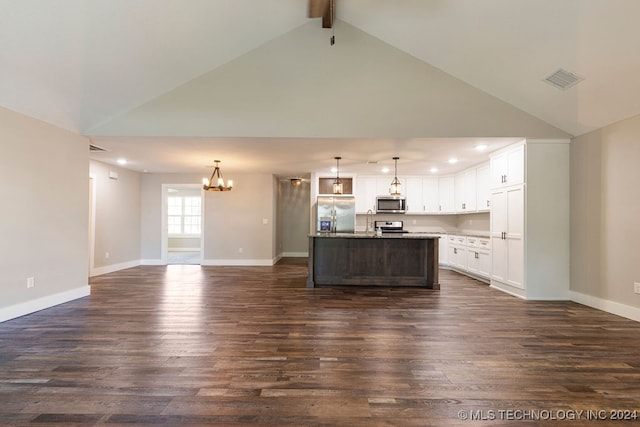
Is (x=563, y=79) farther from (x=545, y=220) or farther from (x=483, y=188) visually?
(x=483, y=188)

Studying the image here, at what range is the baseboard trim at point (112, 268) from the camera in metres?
6.44

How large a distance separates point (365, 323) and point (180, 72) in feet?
13.4

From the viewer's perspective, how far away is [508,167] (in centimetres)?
506

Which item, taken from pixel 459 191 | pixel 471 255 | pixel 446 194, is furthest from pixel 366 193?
pixel 471 255

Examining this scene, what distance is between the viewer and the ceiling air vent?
3536mm

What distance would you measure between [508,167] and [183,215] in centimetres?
1031

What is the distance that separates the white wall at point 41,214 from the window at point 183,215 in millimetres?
6706

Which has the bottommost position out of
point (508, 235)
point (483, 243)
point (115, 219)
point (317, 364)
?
point (317, 364)

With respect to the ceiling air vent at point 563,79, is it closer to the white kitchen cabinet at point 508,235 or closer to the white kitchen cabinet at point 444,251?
the white kitchen cabinet at point 508,235

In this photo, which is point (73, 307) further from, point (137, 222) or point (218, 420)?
point (137, 222)

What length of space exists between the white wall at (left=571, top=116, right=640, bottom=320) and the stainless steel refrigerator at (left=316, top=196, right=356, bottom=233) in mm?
4357

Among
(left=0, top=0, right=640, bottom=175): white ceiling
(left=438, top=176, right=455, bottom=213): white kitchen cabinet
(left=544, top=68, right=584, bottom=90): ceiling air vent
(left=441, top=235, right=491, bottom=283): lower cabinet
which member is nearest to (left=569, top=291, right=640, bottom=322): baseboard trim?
(left=441, top=235, right=491, bottom=283): lower cabinet

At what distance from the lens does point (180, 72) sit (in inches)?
168

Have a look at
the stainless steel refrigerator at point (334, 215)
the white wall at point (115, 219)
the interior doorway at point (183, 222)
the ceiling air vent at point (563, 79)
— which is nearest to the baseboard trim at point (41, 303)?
the white wall at point (115, 219)
